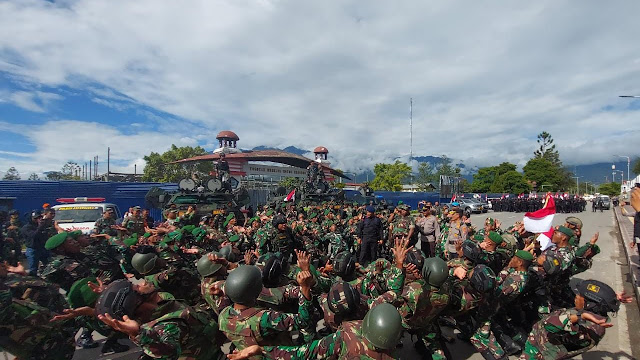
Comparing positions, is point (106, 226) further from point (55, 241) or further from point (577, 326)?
point (577, 326)

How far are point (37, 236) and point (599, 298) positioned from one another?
947 cm

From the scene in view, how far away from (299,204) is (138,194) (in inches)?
328

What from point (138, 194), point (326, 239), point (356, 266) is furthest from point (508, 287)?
point (138, 194)

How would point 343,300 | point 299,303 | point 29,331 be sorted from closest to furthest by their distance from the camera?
point 343,300 < point 299,303 < point 29,331

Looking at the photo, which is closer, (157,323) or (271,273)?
(157,323)

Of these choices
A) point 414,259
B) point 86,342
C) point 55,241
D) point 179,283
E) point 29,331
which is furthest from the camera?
point 86,342

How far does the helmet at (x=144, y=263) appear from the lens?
147 inches

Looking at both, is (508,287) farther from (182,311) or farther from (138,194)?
(138,194)

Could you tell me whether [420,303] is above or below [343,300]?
below

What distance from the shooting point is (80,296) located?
2986 millimetres

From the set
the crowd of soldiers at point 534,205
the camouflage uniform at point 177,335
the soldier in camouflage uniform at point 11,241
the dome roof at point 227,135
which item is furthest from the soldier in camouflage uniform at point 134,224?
the dome roof at point 227,135

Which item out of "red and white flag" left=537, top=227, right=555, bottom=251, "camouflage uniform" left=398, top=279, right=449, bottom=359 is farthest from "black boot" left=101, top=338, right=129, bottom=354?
"red and white flag" left=537, top=227, right=555, bottom=251

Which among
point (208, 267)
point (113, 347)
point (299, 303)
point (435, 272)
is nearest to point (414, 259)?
point (435, 272)

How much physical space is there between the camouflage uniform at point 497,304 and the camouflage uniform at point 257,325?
2187mm
